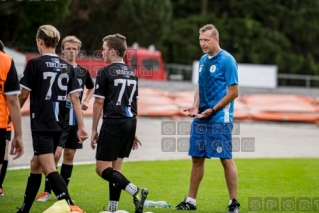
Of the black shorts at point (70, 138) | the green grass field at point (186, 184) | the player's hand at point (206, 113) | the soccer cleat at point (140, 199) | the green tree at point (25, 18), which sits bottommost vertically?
the green grass field at point (186, 184)

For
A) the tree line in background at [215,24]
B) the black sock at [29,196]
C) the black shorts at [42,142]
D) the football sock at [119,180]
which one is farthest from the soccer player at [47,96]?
the tree line in background at [215,24]

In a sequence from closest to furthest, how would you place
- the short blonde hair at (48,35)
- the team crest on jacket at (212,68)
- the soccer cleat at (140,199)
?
the short blonde hair at (48,35) < the soccer cleat at (140,199) < the team crest on jacket at (212,68)

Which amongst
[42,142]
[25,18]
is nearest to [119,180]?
[42,142]

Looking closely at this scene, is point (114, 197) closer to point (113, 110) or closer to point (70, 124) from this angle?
point (113, 110)

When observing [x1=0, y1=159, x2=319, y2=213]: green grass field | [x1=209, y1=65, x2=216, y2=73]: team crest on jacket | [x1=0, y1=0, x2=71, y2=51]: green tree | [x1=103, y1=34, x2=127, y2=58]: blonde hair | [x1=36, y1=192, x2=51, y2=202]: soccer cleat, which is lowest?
[x1=0, y1=159, x2=319, y2=213]: green grass field

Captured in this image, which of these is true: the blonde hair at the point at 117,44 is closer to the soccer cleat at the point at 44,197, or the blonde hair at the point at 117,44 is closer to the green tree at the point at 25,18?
the soccer cleat at the point at 44,197

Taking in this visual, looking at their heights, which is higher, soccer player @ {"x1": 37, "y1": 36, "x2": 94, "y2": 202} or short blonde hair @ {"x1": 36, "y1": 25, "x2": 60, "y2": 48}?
short blonde hair @ {"x1": 36, "y1": 25, "x2": 60, "y2": 48}

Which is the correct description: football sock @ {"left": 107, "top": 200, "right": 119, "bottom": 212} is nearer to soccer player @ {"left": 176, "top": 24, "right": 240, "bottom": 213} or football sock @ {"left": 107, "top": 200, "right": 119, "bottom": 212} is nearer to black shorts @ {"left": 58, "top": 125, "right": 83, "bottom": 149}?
soccer player @ {"left": 176, "top": 24, "right": 240, "bottom": 213}

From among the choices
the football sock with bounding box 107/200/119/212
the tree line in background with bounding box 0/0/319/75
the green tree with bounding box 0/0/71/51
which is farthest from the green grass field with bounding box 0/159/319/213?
the tree line in background with bounding box 0/0/319/75

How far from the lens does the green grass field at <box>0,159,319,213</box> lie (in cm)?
962

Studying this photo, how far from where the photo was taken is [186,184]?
11898 millimetres

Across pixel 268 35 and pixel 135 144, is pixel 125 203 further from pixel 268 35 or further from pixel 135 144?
pixel 268 35

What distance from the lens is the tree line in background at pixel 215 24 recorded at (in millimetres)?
45062

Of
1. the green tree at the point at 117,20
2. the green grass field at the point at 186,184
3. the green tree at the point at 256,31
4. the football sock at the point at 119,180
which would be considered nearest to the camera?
the football sock at the point at 119,180
